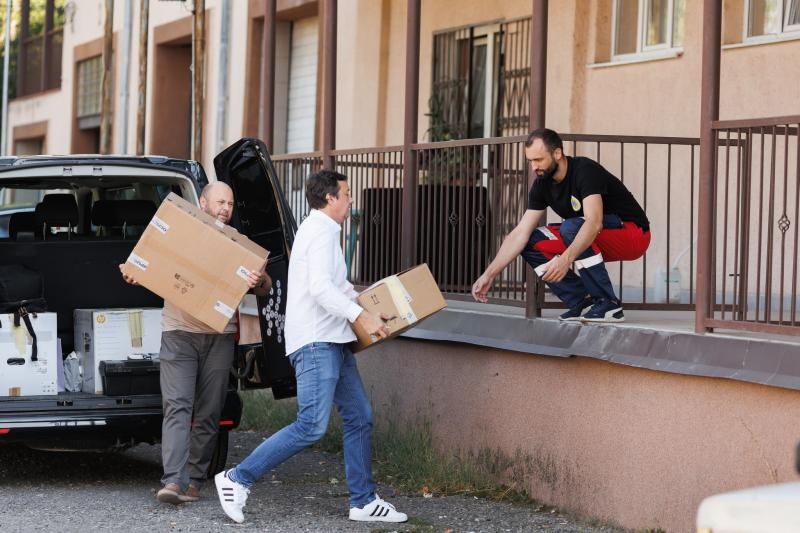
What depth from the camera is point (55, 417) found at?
26.1 feet

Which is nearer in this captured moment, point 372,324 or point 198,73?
point 372,324

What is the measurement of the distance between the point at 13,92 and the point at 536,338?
22459mm

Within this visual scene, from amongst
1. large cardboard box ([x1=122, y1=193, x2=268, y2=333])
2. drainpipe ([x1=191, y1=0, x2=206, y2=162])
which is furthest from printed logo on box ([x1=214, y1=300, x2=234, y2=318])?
drainpipe ([x1=191, y1=0, x2=206, y2=162])

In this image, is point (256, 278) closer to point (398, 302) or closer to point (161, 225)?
point (161, 225)

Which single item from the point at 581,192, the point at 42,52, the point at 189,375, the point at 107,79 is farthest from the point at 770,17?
the point at 42,52

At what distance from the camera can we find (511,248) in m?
7.98

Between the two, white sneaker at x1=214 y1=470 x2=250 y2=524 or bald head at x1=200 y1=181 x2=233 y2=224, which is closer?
white sneaker at x1=214 y1=470 x2=250 y2=524

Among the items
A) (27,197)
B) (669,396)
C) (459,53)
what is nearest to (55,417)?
(669,396)

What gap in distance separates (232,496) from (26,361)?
1.76 meters

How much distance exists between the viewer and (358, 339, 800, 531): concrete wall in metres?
6.55

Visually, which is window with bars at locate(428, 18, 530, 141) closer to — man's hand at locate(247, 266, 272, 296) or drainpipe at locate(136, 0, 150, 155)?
drainpipe at locate(136, 0, 150, 155)

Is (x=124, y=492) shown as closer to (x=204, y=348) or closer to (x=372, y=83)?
(x=204, y=348)

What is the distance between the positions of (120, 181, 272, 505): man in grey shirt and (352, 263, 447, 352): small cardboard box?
68 centimetres

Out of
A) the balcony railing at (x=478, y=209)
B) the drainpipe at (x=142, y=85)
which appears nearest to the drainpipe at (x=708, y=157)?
the balcony railing at (x=478, y=209)
